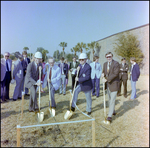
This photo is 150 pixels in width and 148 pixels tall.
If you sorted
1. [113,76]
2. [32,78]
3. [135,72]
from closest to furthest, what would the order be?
[113,76] → [32,78] → [135,72]

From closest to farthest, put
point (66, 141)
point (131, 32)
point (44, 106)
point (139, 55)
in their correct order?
1. point (66, 141)
2. point (44, 106)
3. point (139, 55)
4. point (131, 32)

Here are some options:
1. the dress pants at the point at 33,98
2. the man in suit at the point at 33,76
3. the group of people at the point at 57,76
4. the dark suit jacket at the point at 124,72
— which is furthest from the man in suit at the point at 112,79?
the dark suit jacket at the point at 124,72

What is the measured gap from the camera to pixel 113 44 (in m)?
24.3

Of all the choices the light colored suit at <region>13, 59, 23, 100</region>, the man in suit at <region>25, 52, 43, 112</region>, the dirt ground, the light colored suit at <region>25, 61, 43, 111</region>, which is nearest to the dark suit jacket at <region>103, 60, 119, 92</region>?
the dirt ground

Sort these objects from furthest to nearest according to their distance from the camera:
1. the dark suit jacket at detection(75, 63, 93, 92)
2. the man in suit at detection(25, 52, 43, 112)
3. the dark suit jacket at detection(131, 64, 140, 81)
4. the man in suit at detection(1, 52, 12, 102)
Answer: the dark suit jacket at detection(131, 64, 140, 81)
the man in suit at detection(1, 52, 12, 102)
the man in suit at detection(25, 52, 43, 112)
the dark suit jacket at detection(75, 63, 93, 92)

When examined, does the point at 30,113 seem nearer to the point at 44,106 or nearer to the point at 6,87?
the point at 44,106

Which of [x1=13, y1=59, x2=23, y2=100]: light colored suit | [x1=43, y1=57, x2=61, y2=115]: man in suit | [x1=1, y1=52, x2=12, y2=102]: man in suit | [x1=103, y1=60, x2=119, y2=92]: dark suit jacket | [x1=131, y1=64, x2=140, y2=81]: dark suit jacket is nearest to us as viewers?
[x1=103, y1=60, x2=119, y2=92]: dark suit jacket

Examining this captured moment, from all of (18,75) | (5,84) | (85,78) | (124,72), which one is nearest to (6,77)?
(5,84)

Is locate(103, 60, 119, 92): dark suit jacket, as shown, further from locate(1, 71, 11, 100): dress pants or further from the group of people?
locate(1, 71, 11, 100): dress pants

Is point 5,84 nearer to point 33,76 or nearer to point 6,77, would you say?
point 6,77

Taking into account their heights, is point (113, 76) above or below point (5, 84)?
above

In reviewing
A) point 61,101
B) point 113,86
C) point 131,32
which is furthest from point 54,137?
point 131,32

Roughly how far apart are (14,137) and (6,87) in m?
3.39

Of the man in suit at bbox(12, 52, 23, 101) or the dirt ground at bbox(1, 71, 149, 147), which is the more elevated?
the man in suit at bbox(12, 52, 23, 101)
